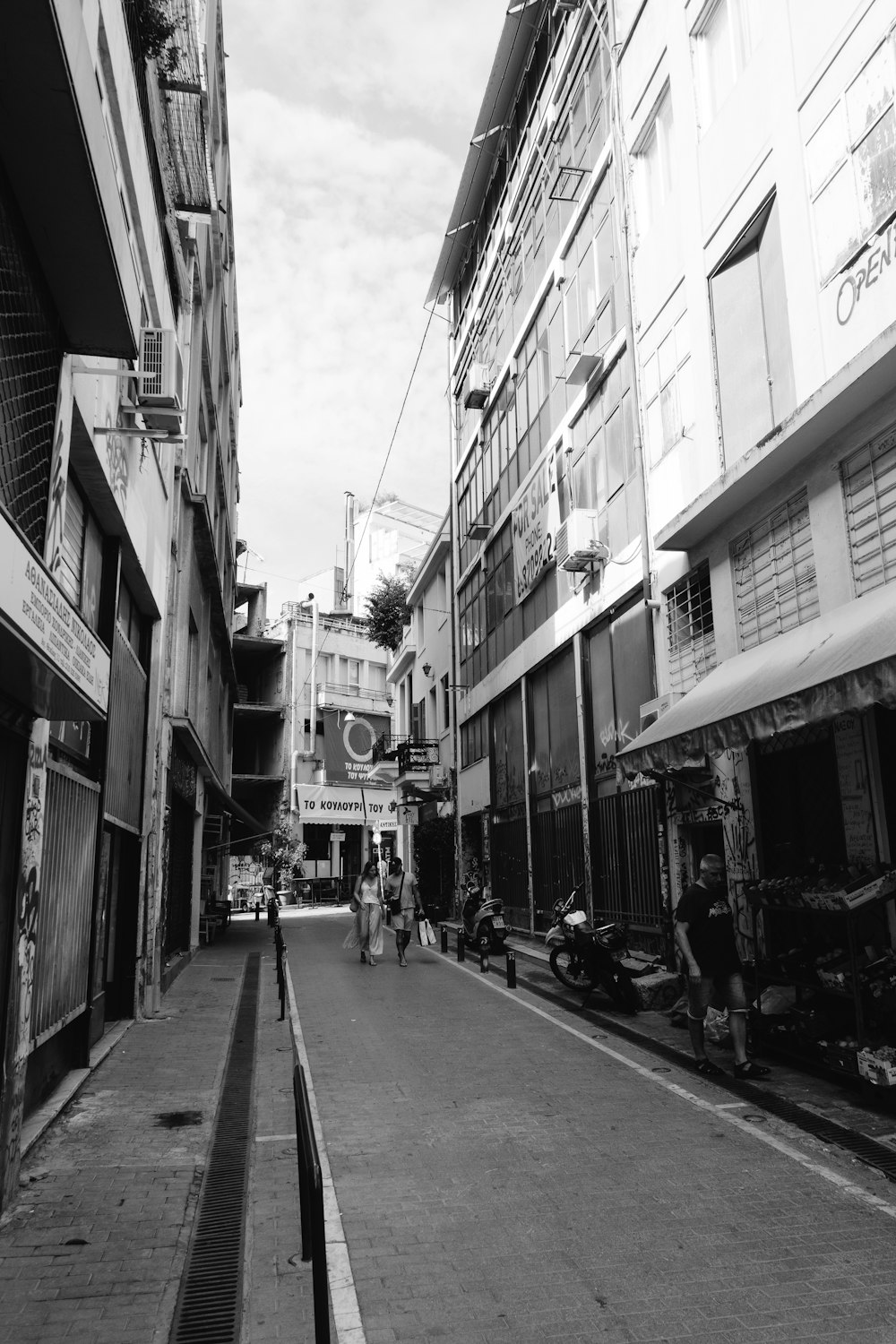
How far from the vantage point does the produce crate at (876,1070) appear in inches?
269

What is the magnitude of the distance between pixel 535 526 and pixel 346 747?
2466 cm

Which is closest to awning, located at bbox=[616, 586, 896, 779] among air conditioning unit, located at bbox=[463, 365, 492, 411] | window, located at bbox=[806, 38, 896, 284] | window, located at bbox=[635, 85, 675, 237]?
window, located at bbox=[806, 38, 896, 284]

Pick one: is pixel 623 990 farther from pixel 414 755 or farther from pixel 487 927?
pixel 414 755

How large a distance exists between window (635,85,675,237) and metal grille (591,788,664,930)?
921 centimetres

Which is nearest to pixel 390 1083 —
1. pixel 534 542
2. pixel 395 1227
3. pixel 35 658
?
pixel 395 1227

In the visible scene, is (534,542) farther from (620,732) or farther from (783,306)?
(783,306)

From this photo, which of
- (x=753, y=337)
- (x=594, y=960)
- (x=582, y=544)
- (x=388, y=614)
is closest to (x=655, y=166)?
(x=753, y=337)

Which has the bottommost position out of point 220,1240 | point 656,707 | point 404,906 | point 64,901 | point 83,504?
point 220,1240

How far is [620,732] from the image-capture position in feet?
53.7

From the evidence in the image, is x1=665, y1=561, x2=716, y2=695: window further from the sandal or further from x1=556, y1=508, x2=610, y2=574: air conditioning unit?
the sandal

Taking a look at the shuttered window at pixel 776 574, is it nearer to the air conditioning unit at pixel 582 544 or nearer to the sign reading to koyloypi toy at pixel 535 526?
the air conditioning unit at pixel 582 544

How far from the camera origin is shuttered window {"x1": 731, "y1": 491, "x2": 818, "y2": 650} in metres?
10.5

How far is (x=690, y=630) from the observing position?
13.7 metres

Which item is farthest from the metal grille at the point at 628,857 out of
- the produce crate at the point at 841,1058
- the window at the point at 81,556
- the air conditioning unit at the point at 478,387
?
the air conditioning unit at the point at 478,387
